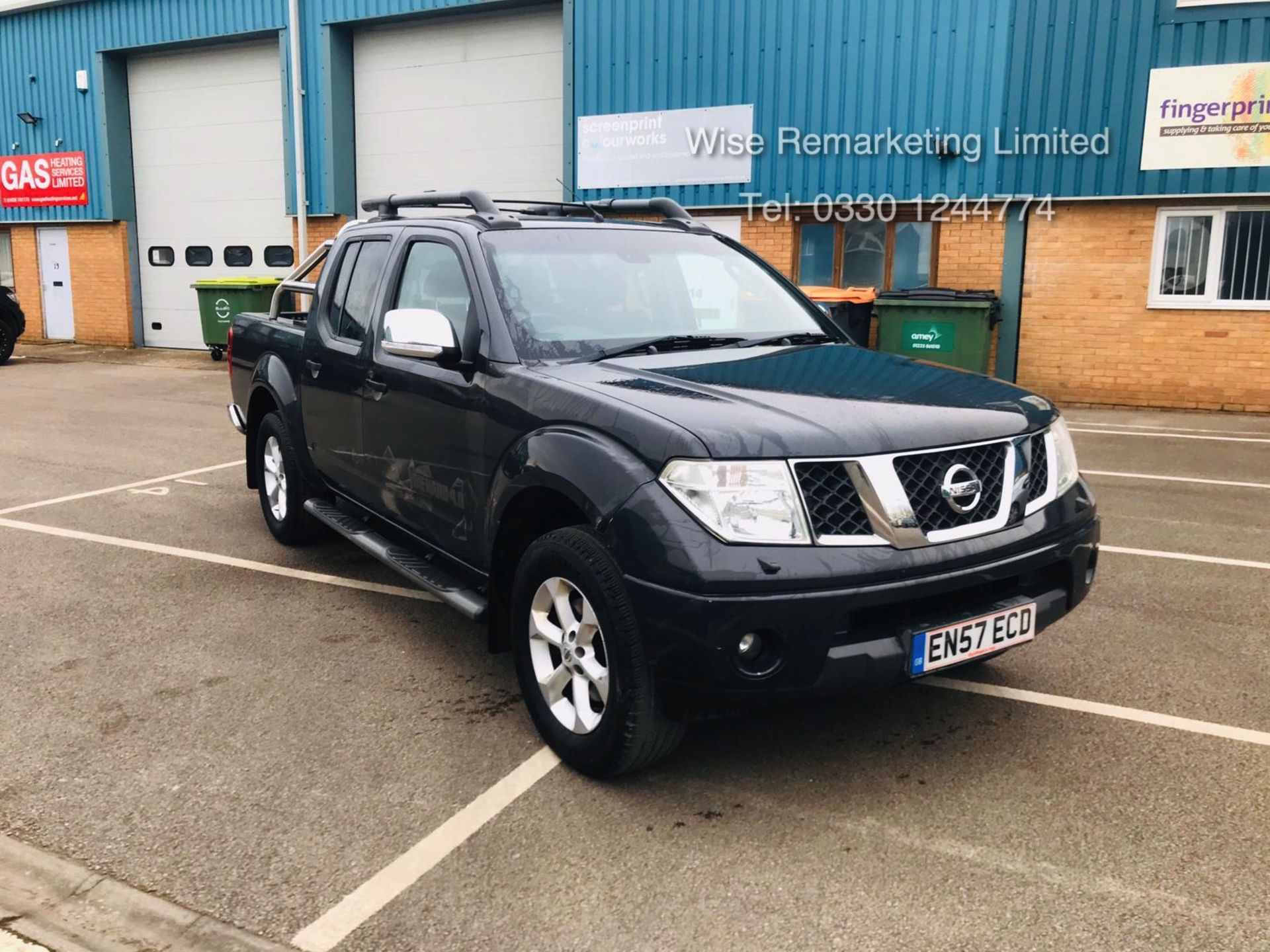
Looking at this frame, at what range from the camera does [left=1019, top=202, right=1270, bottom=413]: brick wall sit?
12.5 metres

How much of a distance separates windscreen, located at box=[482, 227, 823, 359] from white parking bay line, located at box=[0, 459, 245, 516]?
4.63 meters

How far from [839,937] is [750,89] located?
1322 cm

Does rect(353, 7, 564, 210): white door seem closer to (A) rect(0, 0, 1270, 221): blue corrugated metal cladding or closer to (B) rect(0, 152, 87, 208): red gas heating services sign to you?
(A) rect(0, 0, 1270, 221): blue corrugated metal cladding

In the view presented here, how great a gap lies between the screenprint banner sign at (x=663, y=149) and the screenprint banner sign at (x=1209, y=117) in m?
4.84

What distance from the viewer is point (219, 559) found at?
19.3 ft

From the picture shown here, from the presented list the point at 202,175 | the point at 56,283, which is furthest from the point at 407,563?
the point at 56,283

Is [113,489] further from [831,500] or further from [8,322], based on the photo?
[8,322]

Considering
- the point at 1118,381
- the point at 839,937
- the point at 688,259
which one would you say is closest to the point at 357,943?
the point at 839,937

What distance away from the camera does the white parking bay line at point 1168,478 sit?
823cm

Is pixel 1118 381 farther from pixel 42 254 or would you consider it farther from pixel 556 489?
pixel 42 254

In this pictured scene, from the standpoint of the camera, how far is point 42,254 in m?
21.6

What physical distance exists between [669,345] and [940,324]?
9.20 meters

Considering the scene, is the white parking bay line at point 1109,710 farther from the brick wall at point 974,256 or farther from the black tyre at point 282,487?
the brick wall at point 974,256

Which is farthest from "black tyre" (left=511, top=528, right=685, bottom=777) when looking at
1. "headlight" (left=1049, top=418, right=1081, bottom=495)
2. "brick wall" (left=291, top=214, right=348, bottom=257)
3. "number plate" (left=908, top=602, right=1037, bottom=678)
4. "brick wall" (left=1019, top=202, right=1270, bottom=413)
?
"brick wall" (left=291, top=214, right=348, bottom=257)
